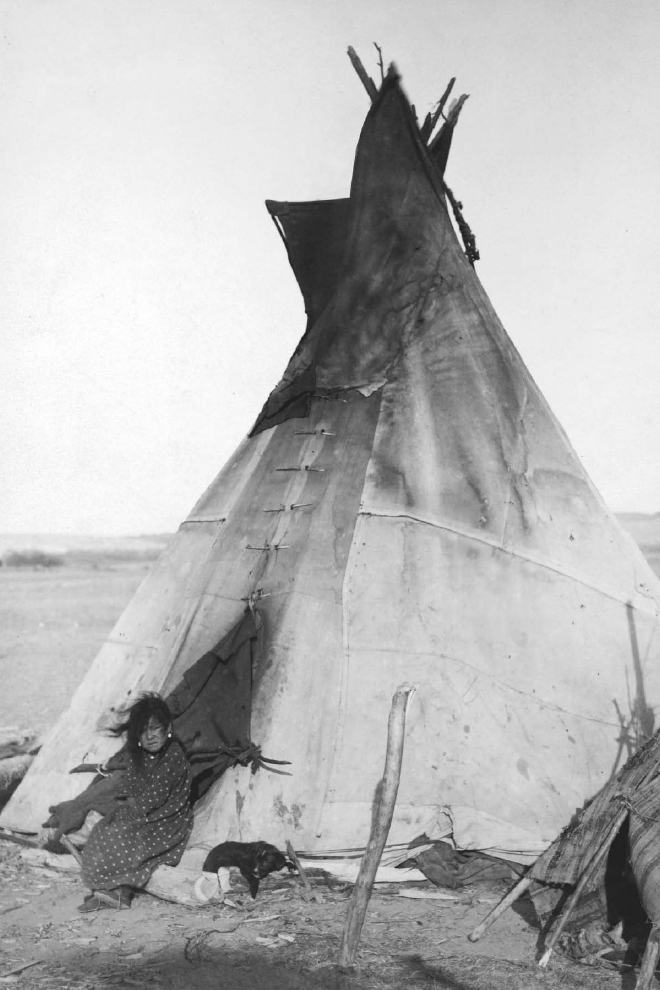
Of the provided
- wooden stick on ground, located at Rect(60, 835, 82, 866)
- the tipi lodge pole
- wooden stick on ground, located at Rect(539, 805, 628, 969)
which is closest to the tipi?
wooden stick on ground, located at Rect(60, 835, 82, 866)

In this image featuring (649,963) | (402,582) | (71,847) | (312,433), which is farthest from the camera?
(312,433)

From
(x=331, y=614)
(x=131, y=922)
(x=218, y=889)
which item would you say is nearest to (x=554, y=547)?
(x=331, y=614)

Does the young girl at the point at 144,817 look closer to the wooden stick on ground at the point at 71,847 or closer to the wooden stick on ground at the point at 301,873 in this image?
the wooden stick on ground at the point at 71,847

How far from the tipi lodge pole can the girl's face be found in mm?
1532

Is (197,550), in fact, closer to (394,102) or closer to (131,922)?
(131,922)

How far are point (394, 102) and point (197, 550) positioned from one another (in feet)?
11.0

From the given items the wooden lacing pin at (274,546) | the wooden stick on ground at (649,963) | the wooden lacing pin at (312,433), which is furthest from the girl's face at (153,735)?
the wooden stick on ground at (649,963)

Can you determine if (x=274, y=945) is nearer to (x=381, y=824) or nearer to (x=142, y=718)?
(x=381, y=824)

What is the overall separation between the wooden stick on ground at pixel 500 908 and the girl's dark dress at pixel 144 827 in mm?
1626

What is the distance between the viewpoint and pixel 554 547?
534cm

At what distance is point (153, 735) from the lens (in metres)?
4.60

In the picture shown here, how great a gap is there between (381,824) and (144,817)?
1699 millimetres

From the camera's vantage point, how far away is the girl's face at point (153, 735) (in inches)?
181

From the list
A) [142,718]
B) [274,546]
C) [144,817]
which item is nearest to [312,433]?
[274,546]
